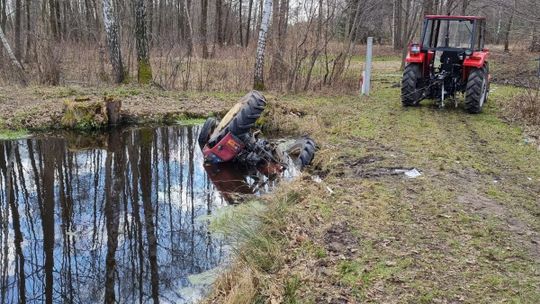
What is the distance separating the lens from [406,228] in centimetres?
472

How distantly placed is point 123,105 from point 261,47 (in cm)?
405

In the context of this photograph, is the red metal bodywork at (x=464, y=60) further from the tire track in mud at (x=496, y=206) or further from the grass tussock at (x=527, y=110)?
the tire track in mud at (x=496, y=206)

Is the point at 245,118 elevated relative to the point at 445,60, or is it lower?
lower

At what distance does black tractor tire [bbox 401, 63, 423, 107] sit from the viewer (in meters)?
10.5

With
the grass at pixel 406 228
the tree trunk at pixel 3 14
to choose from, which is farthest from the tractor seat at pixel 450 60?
the tree trunk at pixel 3 14

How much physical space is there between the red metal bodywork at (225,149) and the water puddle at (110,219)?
0.24 m

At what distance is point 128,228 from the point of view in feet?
17.9

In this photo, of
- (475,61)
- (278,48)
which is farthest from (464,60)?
(278,48)

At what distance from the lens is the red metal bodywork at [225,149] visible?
7406 mm

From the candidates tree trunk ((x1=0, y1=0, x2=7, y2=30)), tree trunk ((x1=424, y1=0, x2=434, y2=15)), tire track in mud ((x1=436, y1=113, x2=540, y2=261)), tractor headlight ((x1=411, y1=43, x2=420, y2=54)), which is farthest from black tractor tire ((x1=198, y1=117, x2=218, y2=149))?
tree trunk ((x1=0, y1=0, x2=7, y2=30))

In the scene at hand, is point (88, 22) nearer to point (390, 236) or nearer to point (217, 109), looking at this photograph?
point (217, 109)

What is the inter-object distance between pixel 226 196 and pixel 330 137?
111 inches

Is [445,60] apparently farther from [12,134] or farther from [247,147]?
[12,134]

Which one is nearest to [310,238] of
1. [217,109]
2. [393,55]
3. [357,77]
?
[217,109]
